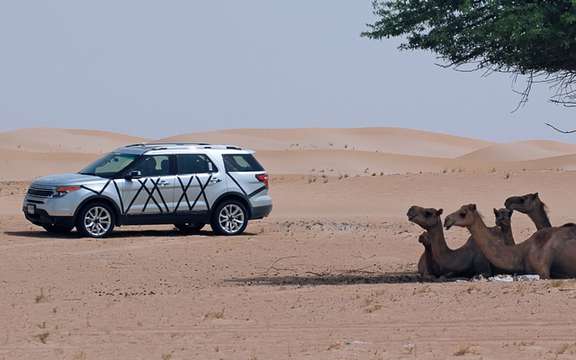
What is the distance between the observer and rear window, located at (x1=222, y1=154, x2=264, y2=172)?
2638cm

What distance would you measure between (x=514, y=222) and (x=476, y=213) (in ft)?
53.0

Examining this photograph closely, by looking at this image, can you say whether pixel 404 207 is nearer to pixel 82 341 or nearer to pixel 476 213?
pixel 476 213

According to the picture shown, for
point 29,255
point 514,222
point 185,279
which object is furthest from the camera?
point 514,222

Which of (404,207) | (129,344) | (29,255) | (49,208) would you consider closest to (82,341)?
(129,344)

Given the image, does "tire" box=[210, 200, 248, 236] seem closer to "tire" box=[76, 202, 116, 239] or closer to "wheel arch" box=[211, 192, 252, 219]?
"wheel arch" box=[211, 192, 252, 219]

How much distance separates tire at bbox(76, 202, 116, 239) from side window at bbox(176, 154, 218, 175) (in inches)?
63.3

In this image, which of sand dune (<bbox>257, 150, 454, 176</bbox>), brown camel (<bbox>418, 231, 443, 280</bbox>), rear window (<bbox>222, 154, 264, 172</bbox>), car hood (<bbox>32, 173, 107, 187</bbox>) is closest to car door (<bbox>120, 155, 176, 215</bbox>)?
car hood (<bbox>32, 173, 107, 187</bbox>)

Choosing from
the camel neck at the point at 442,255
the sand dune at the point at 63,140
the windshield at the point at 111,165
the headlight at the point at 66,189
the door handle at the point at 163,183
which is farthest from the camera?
the sand dune at the point at 63,140

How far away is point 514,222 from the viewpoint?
33.1m

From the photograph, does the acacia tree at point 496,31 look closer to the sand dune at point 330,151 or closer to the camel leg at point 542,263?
the camel leg at point 542,263

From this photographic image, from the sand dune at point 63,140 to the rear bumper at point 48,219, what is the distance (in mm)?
66868

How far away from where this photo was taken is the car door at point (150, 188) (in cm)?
2527

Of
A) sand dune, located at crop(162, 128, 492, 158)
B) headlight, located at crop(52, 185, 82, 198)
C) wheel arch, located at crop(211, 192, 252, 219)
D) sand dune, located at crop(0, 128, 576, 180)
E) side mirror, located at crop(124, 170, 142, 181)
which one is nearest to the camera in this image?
headlight, located at crop(52, 185, 82, 198)

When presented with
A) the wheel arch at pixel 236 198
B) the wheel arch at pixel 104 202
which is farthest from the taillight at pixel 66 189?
the wheel arch at pixel 236 198
